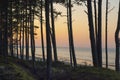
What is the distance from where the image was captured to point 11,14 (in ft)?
134

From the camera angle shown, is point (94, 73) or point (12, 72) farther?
point (12, 72)

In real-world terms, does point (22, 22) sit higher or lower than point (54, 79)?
higher

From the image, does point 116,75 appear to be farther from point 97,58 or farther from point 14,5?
point 14,5

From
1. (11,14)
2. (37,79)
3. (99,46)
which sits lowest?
(37,79)

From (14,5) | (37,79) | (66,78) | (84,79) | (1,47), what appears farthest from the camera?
(1,47)

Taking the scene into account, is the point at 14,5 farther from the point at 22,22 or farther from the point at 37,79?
the point at 37,79

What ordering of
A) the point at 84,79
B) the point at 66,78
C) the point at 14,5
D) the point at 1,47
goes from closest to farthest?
the point at 84,79, the point at 66,78, the point at 14,5, the point at 1,47

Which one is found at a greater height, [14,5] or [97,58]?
[14,5]

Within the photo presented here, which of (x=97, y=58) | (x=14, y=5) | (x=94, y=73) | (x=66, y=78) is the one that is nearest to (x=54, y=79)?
(x=66, y=78)

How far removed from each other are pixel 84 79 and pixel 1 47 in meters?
27.0

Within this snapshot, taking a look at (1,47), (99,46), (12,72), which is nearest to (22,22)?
(1,47)

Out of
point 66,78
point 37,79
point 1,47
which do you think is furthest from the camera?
point 1,47

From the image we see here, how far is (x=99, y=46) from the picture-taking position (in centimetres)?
2706

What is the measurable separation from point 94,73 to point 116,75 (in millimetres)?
1272
